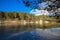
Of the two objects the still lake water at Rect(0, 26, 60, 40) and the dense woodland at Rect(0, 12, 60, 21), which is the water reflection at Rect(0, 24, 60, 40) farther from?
the dense woodland at Rect(0, 12, 60, 21)

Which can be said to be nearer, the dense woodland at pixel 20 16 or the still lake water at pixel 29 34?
the still lake water at pixel 29 34

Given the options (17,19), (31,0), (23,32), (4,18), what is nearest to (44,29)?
(23,32)

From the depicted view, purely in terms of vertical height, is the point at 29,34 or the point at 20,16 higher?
the point at 20,16

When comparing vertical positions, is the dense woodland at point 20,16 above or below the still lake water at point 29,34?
above

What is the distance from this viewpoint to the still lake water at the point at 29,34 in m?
3.41

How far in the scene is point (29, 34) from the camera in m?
3.72

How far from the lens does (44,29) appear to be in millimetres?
3957

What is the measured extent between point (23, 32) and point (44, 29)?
0.63 metres

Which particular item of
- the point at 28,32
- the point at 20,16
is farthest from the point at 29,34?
the point at 20,16

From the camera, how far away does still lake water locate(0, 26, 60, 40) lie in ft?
11.2

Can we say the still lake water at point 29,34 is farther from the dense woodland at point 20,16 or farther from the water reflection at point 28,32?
the dense woodland at point 20,16

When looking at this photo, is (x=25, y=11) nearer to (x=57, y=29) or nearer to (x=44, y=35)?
(x=44, y=35)

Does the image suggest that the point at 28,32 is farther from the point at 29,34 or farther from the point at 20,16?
the point at 20,16

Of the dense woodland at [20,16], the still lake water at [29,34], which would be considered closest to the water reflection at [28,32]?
the still lake water at [29,34]
